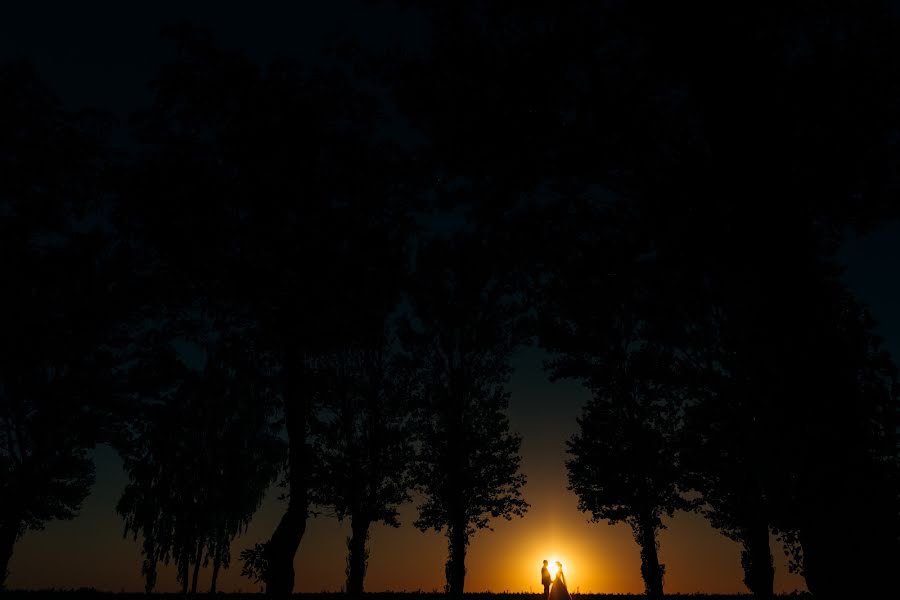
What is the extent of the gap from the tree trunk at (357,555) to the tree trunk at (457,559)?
361cm

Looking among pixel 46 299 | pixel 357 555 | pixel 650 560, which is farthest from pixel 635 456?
pixel 46 299

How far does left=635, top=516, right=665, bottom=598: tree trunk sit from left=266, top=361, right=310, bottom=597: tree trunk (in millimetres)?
15834

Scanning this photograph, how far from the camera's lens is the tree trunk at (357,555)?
84.8 ft

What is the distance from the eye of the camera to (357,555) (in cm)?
2630

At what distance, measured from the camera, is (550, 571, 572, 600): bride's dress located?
64.6 feet

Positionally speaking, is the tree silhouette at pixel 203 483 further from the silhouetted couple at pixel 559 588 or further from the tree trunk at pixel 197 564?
the silhouetted couple at pixel 559 588

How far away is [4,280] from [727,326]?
65.2 feet

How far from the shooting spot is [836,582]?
5293mm

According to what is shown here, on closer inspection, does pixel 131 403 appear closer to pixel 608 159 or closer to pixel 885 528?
pixel 608 159

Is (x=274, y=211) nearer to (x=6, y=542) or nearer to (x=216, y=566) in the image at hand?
(x=6, y=542)

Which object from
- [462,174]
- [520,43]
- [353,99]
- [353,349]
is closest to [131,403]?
[353,349]

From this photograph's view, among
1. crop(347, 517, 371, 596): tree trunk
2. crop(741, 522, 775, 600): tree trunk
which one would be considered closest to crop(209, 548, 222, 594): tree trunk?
crop(347, 517, 371, 596): tree trunk

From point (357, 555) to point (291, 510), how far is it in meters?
11.6

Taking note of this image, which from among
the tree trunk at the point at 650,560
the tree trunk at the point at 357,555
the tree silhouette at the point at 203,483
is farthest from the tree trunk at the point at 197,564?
the tree trunk at the point at 650,560
